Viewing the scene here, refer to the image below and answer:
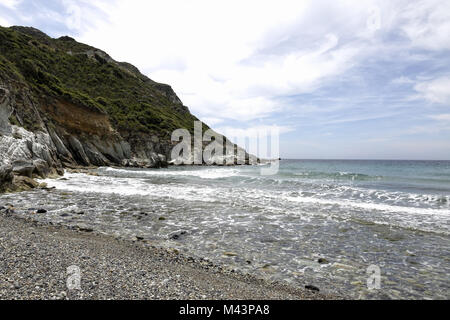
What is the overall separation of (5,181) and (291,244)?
18.7 metres

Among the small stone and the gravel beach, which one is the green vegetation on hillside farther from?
the small stone

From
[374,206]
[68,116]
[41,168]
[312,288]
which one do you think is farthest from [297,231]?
[68,116]

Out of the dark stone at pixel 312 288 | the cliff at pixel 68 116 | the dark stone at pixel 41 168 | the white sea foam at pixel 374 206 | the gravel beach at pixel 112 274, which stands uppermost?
the cliff at pixel 68 116

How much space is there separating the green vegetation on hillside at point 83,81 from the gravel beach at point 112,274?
4705 centimetres

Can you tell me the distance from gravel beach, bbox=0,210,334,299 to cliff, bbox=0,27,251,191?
43.6ft

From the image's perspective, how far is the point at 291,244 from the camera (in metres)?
9.05

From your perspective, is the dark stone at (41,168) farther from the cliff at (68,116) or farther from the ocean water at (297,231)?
the ocean water at (297,231)

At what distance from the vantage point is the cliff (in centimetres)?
2312

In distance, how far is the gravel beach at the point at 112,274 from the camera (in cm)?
461

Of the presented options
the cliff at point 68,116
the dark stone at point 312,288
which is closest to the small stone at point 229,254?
the dark stone at point 312,288
